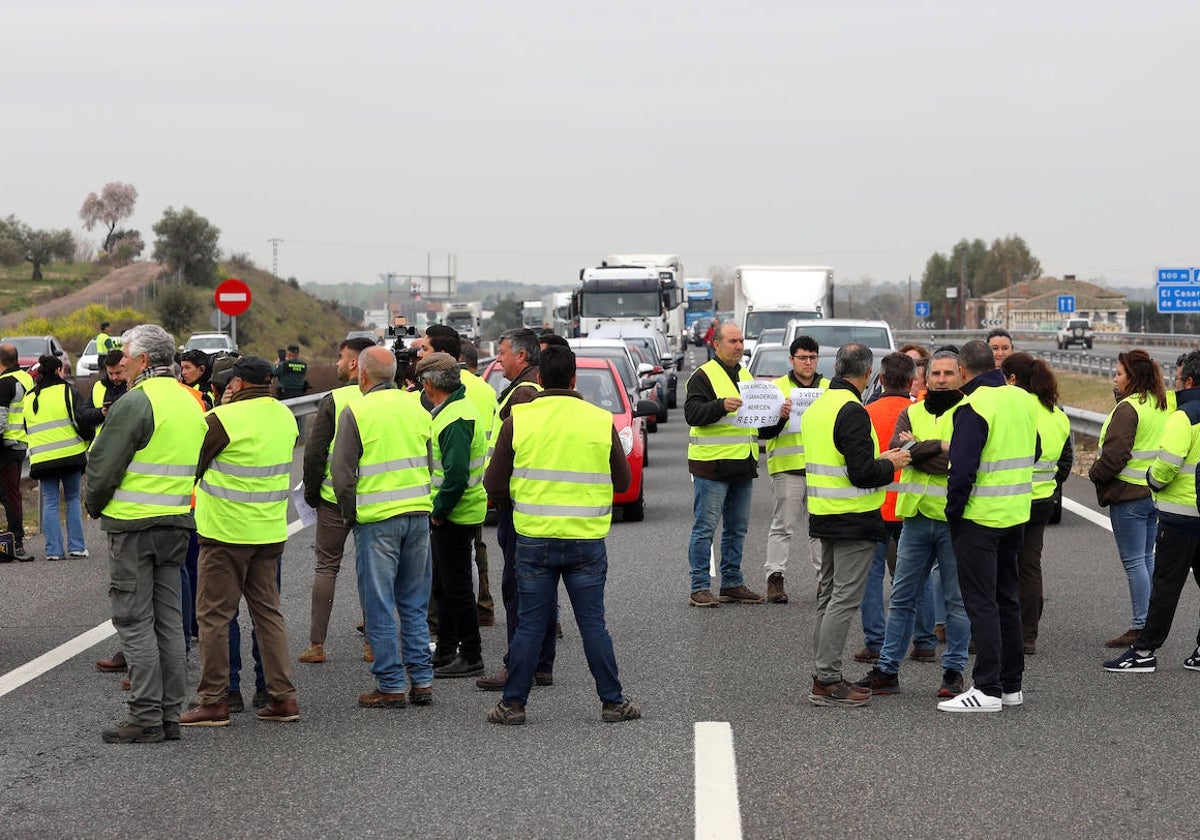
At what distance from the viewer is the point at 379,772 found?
712cm

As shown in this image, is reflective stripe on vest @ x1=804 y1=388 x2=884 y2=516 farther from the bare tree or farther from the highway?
the bare tree

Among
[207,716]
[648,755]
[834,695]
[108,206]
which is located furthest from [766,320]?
[108,206]

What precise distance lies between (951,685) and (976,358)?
5.67ft

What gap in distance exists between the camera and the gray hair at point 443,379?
909 centimetres

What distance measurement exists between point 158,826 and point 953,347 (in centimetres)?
482

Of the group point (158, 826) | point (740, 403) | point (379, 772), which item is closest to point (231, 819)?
point (158, 826)

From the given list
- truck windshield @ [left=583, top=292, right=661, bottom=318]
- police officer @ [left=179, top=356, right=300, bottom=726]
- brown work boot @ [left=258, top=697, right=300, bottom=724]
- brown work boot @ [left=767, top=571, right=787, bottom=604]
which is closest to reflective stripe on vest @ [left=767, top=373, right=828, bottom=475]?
brown work boot @ [left=767, top=571, right=787, bottom=604]

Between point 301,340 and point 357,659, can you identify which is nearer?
point 357,659

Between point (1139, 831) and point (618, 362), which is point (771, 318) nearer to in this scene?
point (618, 362)

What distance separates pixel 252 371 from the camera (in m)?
8.30

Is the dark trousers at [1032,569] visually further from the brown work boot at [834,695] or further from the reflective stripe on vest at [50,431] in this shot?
the reflective stripe on vest at [50,431]

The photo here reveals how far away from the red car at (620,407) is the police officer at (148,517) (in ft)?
25.5

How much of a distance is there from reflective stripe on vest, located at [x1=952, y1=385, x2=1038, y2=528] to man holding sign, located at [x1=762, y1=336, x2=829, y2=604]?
9.99 ft

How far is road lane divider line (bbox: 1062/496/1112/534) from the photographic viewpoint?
16.2 m
